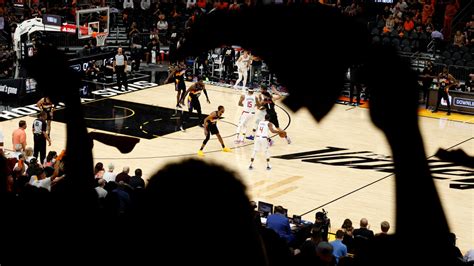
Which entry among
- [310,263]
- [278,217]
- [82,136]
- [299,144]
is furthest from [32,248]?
[299,144]

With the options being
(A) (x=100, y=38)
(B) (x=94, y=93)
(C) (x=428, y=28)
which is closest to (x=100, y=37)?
(A) (x=100, y=38)

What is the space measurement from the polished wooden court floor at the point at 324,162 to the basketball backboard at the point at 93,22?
539cm

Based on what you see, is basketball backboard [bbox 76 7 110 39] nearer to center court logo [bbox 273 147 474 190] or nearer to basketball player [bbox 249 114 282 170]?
center court logo [bbox 273 147 474 190]

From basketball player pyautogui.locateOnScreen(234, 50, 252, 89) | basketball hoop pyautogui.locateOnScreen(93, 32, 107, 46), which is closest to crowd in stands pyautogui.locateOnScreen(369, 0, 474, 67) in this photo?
basketball player pyautogui.locateOnScreen(234, 50, 252, 89)

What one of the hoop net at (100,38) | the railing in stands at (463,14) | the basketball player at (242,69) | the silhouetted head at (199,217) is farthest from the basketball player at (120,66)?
the silhouetted head at (199,217)

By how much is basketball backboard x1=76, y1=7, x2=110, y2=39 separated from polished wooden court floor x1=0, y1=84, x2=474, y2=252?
539cm

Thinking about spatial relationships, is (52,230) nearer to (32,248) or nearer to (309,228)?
(32,248)

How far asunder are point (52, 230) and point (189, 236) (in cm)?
34

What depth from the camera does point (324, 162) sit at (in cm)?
2117

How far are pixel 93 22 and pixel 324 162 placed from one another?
50.0ft

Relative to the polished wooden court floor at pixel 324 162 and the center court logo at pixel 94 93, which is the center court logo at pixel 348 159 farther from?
the center court logo at pixel 94 93

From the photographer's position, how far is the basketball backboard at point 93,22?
32.3m

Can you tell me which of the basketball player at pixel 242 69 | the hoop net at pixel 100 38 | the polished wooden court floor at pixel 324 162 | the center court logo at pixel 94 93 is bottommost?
A: the polished wooden court floor at pixel 324 162

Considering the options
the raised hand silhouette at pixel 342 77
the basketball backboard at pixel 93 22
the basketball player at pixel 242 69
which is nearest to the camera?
the raised hand silhouette at pixel 342 77
